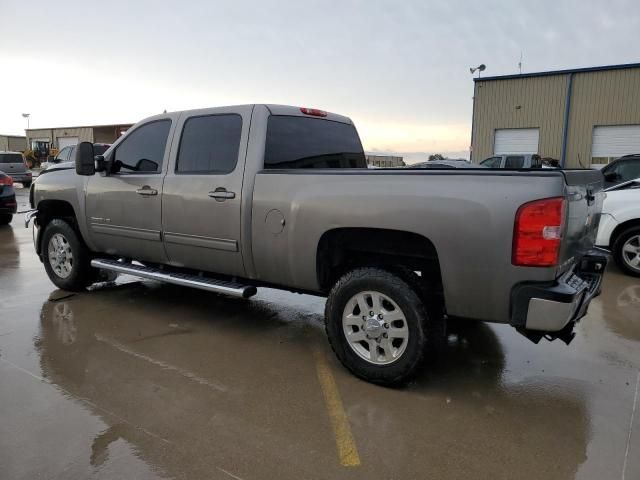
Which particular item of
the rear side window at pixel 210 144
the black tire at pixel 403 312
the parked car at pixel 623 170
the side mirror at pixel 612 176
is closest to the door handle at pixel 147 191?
the rear side window at pixel 210 144

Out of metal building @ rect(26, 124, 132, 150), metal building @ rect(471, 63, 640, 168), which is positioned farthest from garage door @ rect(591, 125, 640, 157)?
metal building @ rect(26, 124, 132, 150)

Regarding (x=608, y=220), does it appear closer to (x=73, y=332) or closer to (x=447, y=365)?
(x=447, y=365)

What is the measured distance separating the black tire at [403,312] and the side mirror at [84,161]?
3014 millimetres

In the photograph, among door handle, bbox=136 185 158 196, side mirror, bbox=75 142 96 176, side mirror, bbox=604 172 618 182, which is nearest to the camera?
door handle, bbox=136 185 158 196

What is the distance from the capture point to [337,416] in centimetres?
315

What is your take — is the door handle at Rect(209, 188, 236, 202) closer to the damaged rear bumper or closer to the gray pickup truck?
the gray pickup truck

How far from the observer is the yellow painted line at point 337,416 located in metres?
2.73

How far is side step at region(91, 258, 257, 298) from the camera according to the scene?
165 inches

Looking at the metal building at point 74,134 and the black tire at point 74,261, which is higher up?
the metal building at point 74,134

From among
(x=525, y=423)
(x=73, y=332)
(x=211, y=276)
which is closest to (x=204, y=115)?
(x=211, y=276)

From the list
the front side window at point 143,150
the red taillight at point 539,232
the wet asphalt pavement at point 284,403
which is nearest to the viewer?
the wet asphalt pavement at point 284,403

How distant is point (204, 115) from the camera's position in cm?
463

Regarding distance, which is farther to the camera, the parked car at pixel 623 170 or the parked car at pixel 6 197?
the parked car at pixel 6 197

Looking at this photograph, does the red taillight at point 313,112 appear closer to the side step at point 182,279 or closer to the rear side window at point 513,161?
the side step at point 182,279
